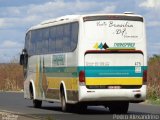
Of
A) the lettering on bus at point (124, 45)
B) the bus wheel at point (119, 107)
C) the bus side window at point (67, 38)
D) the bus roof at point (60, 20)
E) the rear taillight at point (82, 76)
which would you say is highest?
the bus roof at point (60, 20)

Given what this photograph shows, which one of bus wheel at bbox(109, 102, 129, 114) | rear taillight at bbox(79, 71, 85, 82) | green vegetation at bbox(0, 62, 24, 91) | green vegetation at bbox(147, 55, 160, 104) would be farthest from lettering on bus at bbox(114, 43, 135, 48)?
green vegetation at bbox(0, 62, 24, 91)

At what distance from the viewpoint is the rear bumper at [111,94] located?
80.4 ft

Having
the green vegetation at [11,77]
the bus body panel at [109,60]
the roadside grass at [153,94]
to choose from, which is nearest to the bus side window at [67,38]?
the bus body panel at [109,60]

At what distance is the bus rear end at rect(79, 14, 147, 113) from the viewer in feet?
80.7

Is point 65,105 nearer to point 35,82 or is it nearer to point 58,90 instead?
point 58,90

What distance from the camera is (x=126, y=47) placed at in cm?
2498

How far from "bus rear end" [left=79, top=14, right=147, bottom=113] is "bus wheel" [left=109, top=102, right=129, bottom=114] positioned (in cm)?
112

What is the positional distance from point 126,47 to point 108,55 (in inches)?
28.2

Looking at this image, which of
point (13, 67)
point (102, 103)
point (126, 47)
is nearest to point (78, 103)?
point (102, 103)

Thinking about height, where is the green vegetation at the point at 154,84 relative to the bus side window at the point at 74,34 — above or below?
below

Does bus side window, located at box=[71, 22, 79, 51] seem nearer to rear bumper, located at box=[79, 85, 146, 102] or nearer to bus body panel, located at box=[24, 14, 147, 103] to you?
bus body panel, located at box=[24, 14, 147, 103]

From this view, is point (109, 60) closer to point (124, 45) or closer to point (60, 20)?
point (124, 45)

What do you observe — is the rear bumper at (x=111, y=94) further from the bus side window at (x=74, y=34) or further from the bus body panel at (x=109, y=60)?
the bus side window at (x=74, y=34)

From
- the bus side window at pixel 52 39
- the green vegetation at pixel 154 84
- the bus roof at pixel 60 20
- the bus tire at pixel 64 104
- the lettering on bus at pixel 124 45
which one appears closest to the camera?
the lettering on bus at pixel 124 45
